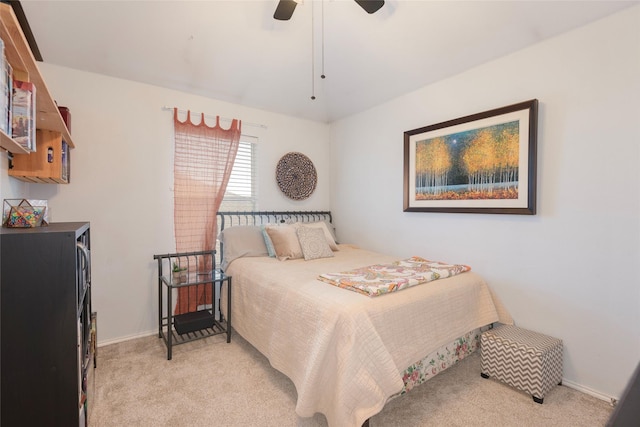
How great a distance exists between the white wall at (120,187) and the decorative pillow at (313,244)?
51.5 inches

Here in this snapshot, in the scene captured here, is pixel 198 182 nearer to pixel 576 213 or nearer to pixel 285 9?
pixel 285 9

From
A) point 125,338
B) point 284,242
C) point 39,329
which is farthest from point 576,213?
point 125,338

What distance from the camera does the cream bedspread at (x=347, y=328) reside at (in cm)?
148

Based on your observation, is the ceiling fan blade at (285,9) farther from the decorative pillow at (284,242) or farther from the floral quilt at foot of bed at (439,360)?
the floral quilt at foot of bed at (439,360)

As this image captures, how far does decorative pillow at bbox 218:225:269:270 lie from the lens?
2.94 m

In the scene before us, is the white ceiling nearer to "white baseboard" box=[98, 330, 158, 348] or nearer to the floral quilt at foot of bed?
the floral quilt at foot of bed

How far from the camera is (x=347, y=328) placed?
5.05 ft

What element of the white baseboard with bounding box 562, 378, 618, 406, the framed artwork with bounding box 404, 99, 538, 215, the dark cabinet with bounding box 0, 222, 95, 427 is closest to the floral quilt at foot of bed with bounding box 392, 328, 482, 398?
the white baseboard with bounding box 562, 378, 618, 406

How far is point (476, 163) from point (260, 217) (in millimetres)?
2333

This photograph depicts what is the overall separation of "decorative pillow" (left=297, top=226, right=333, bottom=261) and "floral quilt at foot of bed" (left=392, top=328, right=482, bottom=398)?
1352 millimetres

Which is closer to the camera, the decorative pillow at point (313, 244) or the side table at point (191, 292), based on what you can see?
the side table at point (191, 292)

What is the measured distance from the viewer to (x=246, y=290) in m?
2.52

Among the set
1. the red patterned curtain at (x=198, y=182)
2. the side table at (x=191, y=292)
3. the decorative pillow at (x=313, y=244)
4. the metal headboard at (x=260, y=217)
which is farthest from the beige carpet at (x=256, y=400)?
the metal headboard at (x=260, y=217)

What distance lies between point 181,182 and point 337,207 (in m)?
1.97
